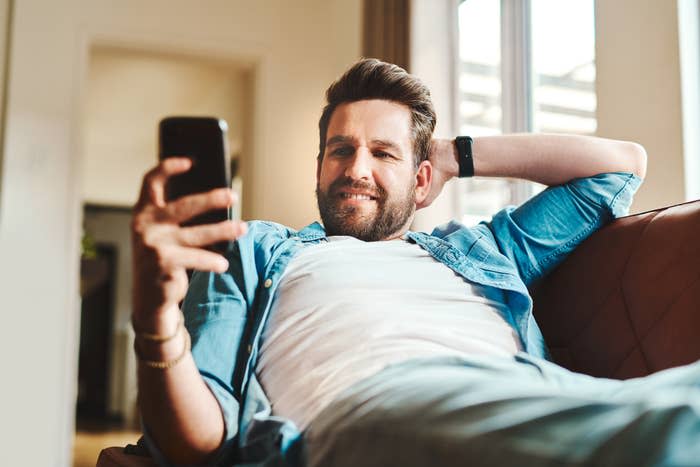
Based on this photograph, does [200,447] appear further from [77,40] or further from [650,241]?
[77,40]

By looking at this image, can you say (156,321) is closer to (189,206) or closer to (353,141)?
(189,206)

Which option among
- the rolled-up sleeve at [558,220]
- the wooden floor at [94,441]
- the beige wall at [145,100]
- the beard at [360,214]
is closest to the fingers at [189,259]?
the beard at [360,214]

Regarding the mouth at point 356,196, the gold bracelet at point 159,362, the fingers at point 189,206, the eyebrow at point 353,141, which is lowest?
the gold bracelet at point 159,362

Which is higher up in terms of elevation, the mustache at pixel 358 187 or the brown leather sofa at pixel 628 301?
the mustache at pixel 358 187

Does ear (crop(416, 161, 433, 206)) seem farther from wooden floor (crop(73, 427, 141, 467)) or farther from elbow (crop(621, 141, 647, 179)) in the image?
wooden floor (crop(73, 427, 141, 467))

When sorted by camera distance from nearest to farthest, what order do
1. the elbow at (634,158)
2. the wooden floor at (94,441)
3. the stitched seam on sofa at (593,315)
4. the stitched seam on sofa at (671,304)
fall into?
the stitched seam on sofa at (671,304) → the stitched seam on sofa at (593,315) → the elbow at (634,158) → the wooden floor at (94,441)

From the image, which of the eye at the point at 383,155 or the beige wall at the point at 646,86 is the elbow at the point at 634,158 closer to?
the beige wall at the point at 646,86

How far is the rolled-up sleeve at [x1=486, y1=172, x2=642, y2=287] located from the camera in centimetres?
145

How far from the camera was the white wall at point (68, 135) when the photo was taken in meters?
3.37

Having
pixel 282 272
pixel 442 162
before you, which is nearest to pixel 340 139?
pixel 442 162

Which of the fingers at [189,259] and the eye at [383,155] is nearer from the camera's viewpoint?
the fingers at [189,259]

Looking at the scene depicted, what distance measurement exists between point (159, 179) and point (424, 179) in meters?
0.91

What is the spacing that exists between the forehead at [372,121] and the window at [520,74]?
3.81 feet

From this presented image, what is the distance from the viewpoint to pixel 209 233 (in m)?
0.84
